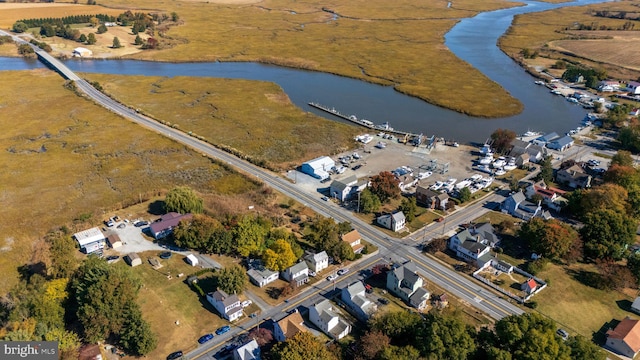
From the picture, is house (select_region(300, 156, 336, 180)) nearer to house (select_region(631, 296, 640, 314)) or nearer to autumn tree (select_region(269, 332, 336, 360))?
autumn tree (select_region(269, 332, 336, 360))

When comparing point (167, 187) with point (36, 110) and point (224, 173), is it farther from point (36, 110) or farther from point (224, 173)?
point (36, 110)

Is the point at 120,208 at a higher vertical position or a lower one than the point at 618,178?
lower

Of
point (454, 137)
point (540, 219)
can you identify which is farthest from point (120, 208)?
point (454, 137)

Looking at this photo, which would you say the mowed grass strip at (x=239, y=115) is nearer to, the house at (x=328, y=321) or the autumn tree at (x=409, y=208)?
the autumn tree at (x=409, y=208)

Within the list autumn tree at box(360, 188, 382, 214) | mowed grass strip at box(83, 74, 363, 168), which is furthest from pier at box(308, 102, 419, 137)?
autumn tree at box(360, 188, 382, 214)

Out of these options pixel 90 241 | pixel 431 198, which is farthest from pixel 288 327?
pixel 431 198
